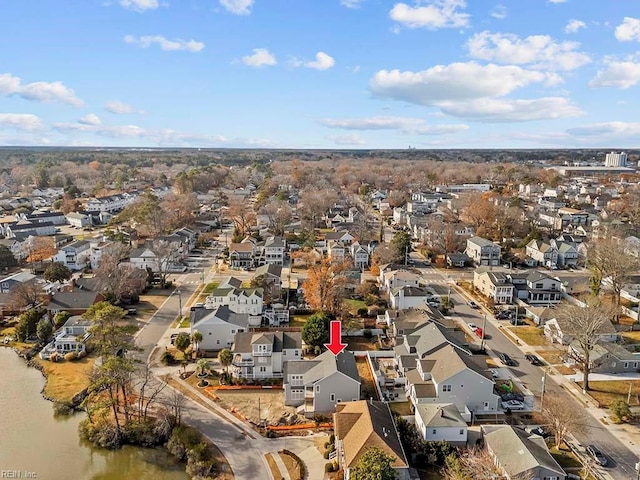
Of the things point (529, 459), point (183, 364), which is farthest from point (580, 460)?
point (183, 364)

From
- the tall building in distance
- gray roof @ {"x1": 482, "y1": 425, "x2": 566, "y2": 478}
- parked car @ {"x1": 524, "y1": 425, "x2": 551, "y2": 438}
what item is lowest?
parked car @ {"x1": 524, "y1": 425, "x2": 551, "y2": 438}

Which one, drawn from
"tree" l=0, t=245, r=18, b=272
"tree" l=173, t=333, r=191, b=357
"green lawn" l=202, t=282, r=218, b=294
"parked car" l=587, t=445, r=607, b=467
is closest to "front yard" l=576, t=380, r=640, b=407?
"parked car" l=587, t=445, r=607, b=467

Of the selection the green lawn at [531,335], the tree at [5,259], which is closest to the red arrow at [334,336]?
the green lawn at [531,335]

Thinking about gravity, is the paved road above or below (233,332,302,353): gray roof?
below

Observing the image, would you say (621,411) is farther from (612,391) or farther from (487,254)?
(487,254)

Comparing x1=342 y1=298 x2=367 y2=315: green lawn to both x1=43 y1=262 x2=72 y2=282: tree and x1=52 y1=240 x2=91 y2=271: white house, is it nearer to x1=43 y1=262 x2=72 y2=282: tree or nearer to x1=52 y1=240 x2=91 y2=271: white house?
x1=43 y1=262 x2=72 y2=282: tree

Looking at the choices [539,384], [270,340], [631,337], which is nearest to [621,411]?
[539,384]

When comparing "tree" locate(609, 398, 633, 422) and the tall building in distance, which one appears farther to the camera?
the tall building in distance
